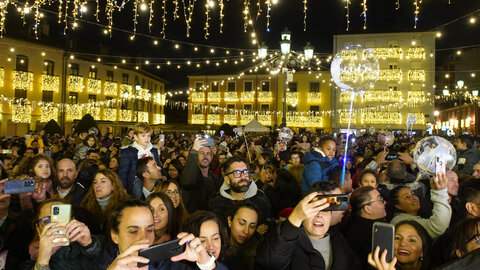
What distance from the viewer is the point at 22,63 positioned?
32.3 meters

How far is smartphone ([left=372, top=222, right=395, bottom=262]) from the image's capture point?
2023 mm

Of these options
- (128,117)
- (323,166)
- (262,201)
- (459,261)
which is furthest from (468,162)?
(128,117)

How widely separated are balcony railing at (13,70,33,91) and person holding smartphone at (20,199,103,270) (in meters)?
34.0

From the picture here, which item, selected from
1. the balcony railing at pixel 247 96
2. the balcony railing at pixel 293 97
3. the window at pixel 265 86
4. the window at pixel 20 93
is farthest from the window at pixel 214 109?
the window at pixel 20 93

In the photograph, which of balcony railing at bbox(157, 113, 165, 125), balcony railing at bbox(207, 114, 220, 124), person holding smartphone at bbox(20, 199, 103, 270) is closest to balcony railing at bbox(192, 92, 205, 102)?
balcony railing at bbox(207, 114, 220, 124)

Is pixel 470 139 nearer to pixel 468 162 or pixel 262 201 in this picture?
pixel 468 162

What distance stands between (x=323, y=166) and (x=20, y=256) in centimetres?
372

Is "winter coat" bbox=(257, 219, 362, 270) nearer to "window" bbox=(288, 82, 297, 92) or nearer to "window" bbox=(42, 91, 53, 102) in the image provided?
"window" bbox=(42, 91, 53, 102)

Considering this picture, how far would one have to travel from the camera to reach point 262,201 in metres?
4.25

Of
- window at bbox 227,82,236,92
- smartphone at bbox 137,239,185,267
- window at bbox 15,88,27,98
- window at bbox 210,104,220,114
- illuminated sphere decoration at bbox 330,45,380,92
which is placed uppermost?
window at bbox 227,82,236,92

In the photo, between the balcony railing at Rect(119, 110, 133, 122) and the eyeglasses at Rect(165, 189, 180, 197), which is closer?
the eyeglasses at Rect(165, 189, 180, 197)

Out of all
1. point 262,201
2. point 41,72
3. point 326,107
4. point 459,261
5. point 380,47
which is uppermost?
point 380,47

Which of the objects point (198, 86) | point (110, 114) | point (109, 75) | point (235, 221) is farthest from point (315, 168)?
point (198, 86)

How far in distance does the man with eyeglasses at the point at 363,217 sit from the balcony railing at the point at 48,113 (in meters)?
35.2
